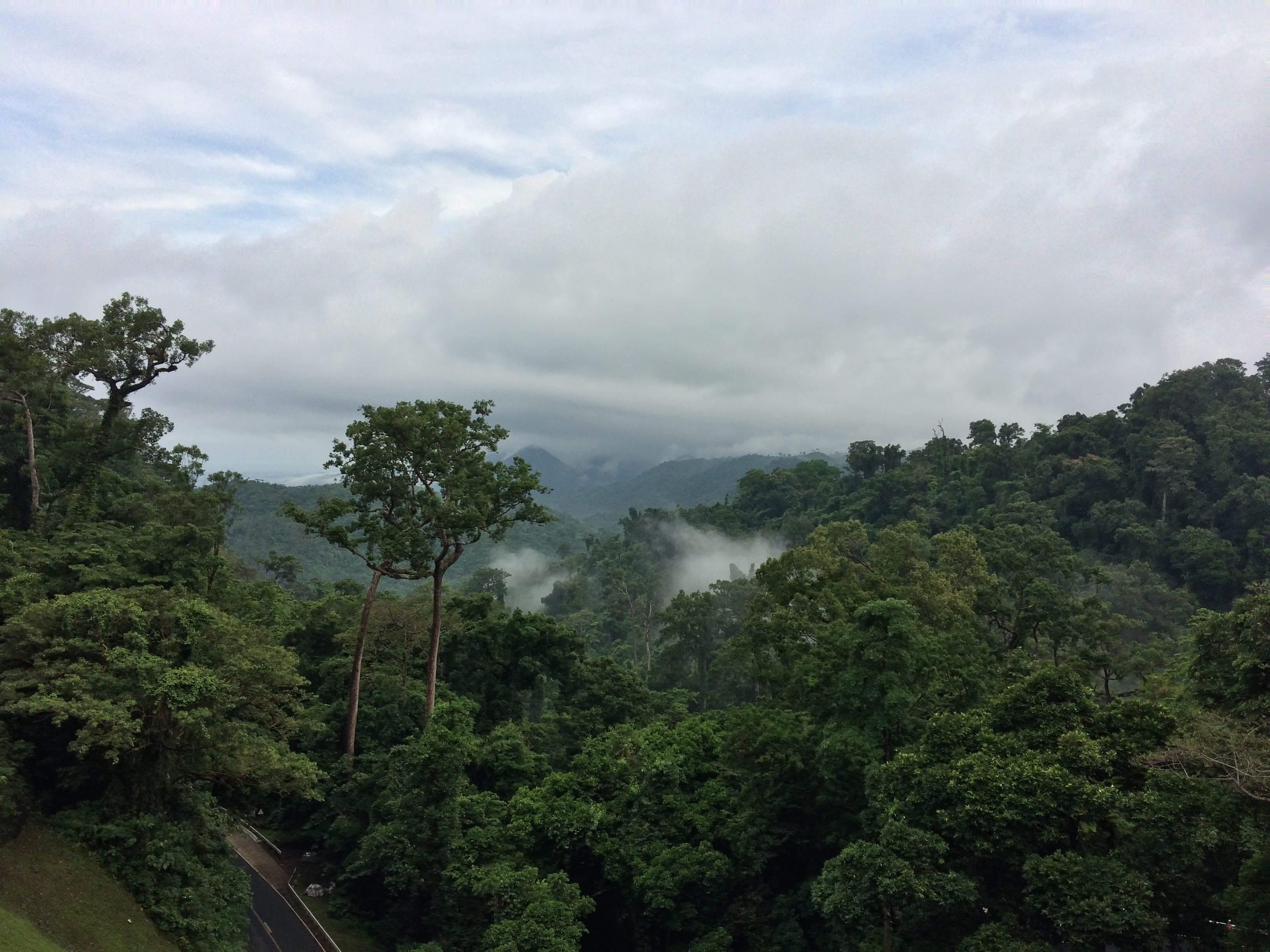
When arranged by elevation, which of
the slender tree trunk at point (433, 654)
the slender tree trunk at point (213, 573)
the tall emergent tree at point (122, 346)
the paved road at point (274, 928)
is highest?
the tall emergent tree at point (122, 346)

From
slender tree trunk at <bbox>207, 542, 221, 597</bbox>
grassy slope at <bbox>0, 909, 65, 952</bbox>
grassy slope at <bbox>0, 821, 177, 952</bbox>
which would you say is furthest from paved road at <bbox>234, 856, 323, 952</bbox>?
slender tree trunk at <bbox>207, 542, 221, 597</bbox>

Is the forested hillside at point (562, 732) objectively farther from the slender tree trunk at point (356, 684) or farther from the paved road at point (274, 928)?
the paved road at point (274, 928)

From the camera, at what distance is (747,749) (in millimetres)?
21734

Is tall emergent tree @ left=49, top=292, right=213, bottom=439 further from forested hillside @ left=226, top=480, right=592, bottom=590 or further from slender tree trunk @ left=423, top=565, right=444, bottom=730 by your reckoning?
forested hillside @ left=226, top=480, right=592, bottom=590

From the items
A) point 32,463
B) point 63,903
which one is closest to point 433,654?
point 63,903

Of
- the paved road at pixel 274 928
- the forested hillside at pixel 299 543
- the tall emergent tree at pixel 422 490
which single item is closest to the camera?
the paved road at pixel 274 928

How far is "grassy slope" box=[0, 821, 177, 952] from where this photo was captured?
46.2ft

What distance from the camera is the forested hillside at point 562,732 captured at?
14148 millimetres

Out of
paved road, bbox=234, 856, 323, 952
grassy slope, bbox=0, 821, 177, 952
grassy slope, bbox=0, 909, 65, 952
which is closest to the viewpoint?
grassy slope, bbox=0, 909, 65, 952

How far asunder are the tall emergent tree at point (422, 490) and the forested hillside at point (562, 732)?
0.11 metres

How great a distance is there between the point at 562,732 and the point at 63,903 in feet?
54.3

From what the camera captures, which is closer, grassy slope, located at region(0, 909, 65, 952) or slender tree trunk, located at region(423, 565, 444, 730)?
grassy slope, located at region(0, 909, 65, 952)

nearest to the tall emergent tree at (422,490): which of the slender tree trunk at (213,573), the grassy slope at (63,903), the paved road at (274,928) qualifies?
the slender tree trunk at (213,573)

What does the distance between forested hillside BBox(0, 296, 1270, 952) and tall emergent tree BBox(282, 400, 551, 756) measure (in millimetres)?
106
